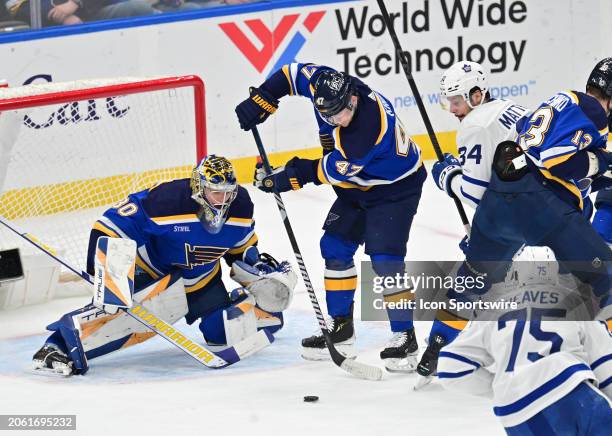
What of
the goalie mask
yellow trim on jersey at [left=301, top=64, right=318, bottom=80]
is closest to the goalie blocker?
the goalie mask

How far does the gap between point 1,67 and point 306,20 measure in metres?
1.77

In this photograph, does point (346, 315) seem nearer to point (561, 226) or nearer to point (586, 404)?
point (561, 226)

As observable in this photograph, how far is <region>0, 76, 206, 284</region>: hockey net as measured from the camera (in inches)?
237

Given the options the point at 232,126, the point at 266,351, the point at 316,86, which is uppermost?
the point at 316,86

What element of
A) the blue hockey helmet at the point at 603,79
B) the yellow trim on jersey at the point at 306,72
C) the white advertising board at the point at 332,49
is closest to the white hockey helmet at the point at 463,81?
the blue hockey helmet at the point at 603,79

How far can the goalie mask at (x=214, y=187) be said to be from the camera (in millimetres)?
4875

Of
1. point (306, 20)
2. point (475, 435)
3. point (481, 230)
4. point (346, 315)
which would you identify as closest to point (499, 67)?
point (306, 20)

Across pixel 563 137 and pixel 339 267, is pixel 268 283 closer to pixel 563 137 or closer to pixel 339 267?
pixel 339 267

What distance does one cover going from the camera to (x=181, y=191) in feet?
16.5

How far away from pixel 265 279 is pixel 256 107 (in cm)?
65

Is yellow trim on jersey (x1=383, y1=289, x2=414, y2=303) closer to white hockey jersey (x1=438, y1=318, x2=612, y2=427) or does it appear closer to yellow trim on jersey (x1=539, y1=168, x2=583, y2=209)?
yellow trim on jersey (x1=539, y1=168, x2=583, y2=209)

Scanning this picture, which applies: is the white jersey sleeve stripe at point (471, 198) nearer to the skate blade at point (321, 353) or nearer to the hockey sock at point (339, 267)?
the hockey sock at point (339, 267)

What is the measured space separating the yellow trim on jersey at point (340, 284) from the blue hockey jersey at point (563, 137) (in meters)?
1.02

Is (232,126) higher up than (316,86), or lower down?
lower down
